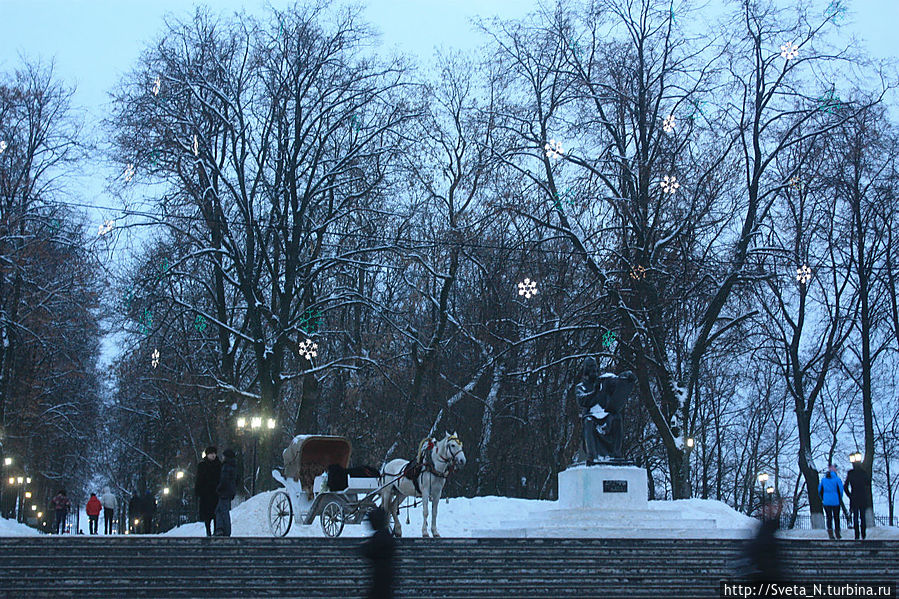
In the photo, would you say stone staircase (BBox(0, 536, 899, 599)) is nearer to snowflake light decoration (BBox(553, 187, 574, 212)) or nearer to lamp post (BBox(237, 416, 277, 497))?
lamp post (BBox(237, 416, 277, 497))

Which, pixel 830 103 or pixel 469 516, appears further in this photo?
pixel 830 103

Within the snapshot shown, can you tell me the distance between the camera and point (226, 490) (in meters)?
19.5

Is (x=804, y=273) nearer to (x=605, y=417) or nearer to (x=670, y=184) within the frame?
(x=670, y=184)

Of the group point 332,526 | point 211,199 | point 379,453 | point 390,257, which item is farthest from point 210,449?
point 379,453

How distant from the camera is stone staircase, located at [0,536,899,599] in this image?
1364cm

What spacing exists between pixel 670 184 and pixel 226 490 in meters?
16.6

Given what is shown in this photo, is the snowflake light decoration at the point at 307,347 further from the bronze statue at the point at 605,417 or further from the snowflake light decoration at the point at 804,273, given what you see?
the snowflake light decoration at the point at 804,273

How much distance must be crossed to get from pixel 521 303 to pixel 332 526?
51.8ft

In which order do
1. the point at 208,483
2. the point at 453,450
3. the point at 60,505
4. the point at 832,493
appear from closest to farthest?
the point at 208,483
the point at 453,450
the point at 832,493
the point at 60,505

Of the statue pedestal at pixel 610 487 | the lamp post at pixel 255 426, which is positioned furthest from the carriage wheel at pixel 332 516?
the lamp post at pixel 255 426

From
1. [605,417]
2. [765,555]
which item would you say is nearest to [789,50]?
[605,417]

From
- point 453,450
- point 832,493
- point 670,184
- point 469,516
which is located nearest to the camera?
point 453,450

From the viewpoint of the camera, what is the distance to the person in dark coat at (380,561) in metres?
8.54

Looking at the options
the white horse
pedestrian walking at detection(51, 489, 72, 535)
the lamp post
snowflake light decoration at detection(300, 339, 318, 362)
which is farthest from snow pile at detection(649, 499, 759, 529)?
pedestrian walking at detection(51, 489, 72, 535)
